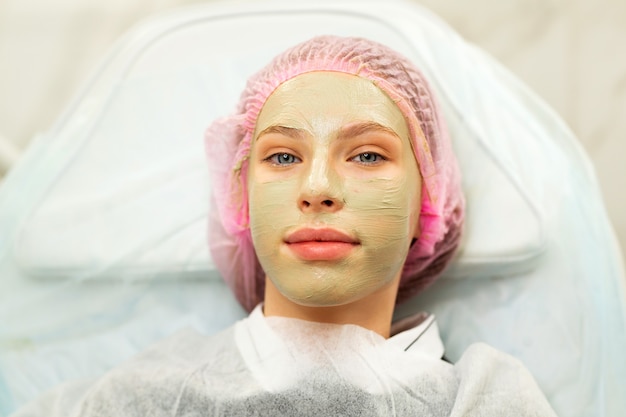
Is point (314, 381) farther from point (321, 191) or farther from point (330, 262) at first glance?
point (321, 191)

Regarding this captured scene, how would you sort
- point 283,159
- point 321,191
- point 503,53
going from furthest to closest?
point 503,53, point 283,159, point 321,191

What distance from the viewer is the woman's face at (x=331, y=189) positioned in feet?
4.06

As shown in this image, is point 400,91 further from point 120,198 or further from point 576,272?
point 120,198

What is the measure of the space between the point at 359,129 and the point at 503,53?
96cm

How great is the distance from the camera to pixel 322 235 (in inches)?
48.4

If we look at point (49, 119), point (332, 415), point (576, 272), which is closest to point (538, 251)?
point (576, 272)

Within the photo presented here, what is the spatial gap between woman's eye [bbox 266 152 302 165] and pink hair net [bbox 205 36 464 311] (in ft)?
0.29

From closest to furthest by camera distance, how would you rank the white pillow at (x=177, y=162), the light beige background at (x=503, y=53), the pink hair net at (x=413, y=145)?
the pink hair net at (x=413, y=145), the white pillow at (x=177, y=162), the light beige background at (x=503, y=53)

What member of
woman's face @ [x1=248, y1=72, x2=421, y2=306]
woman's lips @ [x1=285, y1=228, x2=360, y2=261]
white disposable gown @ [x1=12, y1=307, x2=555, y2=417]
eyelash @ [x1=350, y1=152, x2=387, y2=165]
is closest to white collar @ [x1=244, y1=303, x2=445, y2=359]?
white disposable gown @ [x1=12, y1=307, x2=555, y2=417]

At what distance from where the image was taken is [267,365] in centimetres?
135

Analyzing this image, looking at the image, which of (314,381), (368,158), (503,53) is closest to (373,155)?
(368,158)

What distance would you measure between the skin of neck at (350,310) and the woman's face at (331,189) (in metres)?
0.08

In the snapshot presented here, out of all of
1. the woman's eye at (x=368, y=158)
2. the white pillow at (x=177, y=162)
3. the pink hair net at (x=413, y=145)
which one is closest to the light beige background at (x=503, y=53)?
the white pillow at (x=177, y=162)

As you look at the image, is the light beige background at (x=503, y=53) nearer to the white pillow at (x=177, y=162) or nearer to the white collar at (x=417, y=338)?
the white pillow at (x=177, y=162)
